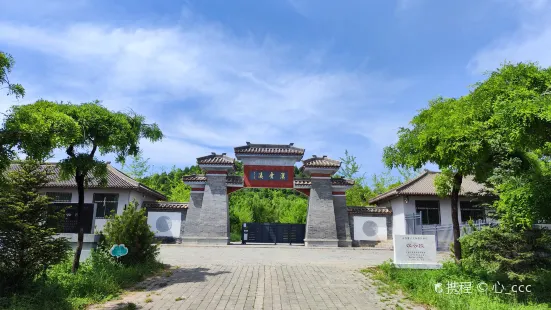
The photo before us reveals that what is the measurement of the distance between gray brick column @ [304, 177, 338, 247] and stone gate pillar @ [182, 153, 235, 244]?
182 inches

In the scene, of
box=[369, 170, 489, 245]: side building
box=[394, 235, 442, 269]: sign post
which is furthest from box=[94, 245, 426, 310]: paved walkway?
box=[369, 170, 489, 245]: side building

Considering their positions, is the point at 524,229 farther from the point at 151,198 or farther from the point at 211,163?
the point at 151,198

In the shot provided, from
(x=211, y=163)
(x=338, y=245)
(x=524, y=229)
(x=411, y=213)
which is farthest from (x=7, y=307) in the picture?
(x=411, y=213)

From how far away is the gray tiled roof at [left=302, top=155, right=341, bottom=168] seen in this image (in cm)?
2073

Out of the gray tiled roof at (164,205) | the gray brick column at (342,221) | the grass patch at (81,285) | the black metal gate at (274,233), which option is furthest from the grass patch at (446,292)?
the gray tiled roof at (164,205)

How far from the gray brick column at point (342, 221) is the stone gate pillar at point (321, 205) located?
47 cm

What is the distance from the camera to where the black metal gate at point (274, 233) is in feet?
72.1

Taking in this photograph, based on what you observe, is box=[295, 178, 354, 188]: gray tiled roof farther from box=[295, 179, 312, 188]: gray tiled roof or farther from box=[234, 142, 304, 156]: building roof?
box=[234, 142, 304, 156]: building roof

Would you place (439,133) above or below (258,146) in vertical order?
below

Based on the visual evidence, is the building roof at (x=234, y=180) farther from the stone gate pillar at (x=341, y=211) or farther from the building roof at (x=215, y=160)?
the stone gate pillar at (x=341, y=211)

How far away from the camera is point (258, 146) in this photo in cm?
2134

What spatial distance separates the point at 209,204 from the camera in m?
20.4

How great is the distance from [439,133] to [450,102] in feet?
4.78

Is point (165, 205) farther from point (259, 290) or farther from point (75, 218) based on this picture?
point (259, 290)
